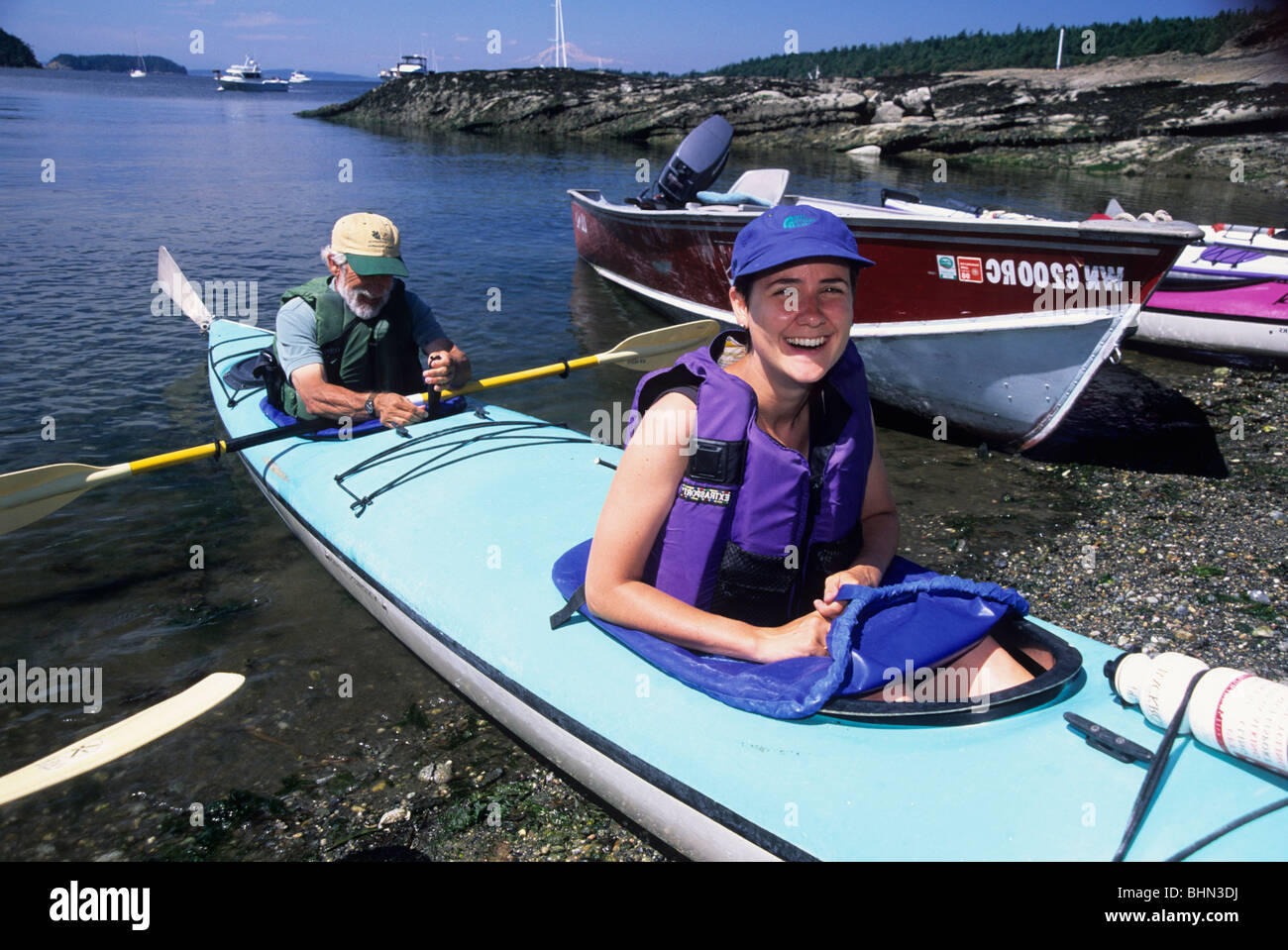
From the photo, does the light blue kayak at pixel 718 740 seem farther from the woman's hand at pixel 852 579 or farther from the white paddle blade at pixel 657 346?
the white paddle blade at pixel 657 346

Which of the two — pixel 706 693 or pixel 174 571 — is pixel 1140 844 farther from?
pixel 174 571

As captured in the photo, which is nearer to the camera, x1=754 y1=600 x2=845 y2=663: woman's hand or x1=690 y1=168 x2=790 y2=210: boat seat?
x1=754 y1=600 x2=845 y2=663: woman's hand

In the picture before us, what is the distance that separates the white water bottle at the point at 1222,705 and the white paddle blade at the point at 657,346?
16.3 ft

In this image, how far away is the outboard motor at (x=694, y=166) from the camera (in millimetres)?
10773

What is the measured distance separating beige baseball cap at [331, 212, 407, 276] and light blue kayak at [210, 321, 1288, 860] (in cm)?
127

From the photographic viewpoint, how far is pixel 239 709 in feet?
14.0

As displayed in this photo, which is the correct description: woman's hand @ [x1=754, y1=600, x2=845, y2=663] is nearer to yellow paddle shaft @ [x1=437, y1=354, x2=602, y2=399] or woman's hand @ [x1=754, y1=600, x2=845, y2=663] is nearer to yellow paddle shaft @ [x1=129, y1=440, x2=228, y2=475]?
yellow paddle shaft @ [x1=437, y1=354, x2=602, y2=399]

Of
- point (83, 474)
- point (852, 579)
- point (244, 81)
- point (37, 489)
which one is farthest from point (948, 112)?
point (244, 81)

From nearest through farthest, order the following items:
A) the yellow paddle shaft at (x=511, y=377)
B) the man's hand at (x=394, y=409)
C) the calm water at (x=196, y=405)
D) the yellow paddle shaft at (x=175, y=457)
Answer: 1. the calm water at (x=196, y=405)
2. the yellow paddle shaft at (x=175, y=457)
3. the man's hand at (x=394, y=409)
4. the yellow paddle shaft at (x=511, y=377)

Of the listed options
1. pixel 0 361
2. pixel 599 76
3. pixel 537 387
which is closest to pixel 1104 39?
pixel 599 76

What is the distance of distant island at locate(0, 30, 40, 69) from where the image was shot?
401 ft

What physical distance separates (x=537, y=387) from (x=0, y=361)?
574 cm

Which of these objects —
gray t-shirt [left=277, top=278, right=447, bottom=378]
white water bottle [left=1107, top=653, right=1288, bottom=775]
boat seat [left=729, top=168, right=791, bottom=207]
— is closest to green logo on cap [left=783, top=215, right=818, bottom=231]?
white water bottle [left=1107, top=653, right=1288, bottom=775]

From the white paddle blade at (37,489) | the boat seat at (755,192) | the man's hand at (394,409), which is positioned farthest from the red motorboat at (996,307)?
the white paddle blade at (37,489)
